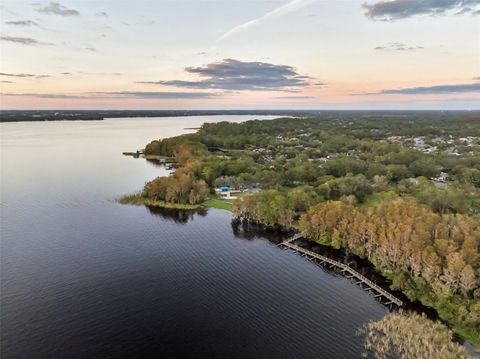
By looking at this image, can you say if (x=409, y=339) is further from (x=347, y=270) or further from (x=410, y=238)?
(x=347, y=270)

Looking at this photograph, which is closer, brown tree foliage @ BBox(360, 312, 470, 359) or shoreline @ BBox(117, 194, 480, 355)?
brown tree foliage @ BBox(360, 312, 470, 359)

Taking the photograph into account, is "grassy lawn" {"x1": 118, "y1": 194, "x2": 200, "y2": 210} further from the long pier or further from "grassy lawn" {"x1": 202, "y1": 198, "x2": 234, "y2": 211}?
the long pier

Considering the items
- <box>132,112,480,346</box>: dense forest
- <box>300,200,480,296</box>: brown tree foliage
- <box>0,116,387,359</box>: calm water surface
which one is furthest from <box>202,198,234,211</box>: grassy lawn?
→ <box>300,200,480,296</box>: brown tree foliage

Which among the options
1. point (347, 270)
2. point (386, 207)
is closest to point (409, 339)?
point (347, 270)

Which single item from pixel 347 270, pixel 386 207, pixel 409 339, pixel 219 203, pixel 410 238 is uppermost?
pixel 386 207

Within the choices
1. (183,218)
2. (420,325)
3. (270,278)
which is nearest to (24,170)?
(183,218)

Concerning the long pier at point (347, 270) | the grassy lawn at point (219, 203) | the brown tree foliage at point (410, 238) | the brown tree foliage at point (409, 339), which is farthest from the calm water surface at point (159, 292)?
the brown tree foliage at point (410, 238)
